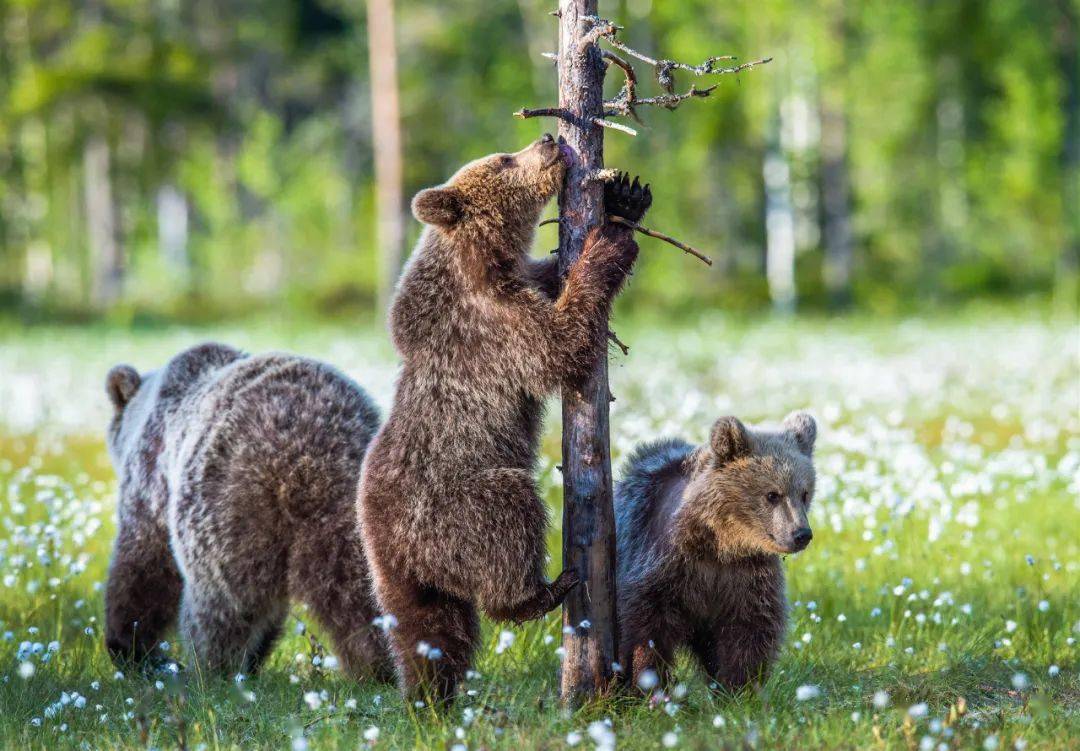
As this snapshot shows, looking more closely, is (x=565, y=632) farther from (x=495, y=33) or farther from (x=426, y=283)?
(x=495, y=33)

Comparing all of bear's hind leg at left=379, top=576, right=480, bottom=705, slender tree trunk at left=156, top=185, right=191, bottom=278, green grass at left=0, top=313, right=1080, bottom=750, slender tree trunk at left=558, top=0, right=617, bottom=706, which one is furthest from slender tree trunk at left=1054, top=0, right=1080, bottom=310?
bear's hind leg at left=379, top=576, right=480, bottom=705

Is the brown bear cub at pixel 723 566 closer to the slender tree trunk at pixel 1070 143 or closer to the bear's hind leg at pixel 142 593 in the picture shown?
the bear's hind leg at pixel 142 593

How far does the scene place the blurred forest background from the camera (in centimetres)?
3544

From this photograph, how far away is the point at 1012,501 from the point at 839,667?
4034mm

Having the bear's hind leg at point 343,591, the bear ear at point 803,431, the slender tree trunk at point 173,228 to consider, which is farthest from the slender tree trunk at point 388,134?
the bear ear at point 803,431

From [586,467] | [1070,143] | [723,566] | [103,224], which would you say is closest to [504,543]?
[586,467]

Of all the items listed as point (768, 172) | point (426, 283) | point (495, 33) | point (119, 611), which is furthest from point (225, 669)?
point (495, 33)

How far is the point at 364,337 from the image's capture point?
27.1m

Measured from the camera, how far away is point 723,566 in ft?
18.6

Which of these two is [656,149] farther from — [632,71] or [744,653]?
[744,653]

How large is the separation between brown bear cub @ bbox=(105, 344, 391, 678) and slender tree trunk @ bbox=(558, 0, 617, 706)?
3.53 feet

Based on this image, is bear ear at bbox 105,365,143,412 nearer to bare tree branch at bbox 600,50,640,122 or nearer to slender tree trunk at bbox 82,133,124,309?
bare tree branch at bbox 600,50,640,122

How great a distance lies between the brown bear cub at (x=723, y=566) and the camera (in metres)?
5.52

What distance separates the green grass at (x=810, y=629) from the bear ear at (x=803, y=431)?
32.0 inches
